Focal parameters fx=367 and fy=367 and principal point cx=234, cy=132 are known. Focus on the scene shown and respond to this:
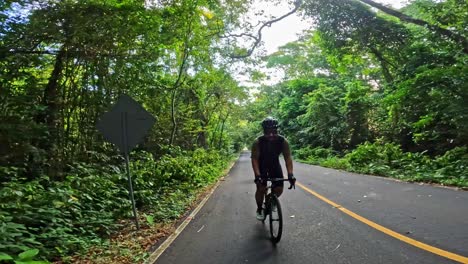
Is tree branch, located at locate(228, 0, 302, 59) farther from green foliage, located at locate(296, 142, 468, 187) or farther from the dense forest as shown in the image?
green foliage, located at locate(296, 142, 468, 187)

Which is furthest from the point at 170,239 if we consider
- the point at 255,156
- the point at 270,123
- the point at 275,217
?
the point at 270,123

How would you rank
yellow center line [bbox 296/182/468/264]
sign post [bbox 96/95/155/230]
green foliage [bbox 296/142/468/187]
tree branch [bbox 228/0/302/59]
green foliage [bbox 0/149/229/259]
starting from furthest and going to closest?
1. tree branch [bbox 228/0/302/59]
2. green foliage [bbox 296/142/468/187]
3. sign post [bbox 96/95/155/230]
4. green foliage [bbox 0/149/229/259]
5. yellow center line [bbox 296/182/468/264]

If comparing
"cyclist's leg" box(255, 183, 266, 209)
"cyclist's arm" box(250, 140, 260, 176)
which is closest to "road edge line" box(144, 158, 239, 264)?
"cyclist's leg" box(255, 183, 266, 209)

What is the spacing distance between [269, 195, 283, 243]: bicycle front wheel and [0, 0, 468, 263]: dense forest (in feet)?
7.01

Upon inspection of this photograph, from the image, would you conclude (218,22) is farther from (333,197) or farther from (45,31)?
(333,197)

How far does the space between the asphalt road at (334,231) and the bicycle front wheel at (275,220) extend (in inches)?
5.4

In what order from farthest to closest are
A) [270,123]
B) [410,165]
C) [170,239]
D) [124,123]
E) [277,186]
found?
[410,165]
[124,123]
[170,239]
[277,186]
[270,123]

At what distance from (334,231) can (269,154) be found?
1.69 m

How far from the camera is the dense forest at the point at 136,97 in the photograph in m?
6.52

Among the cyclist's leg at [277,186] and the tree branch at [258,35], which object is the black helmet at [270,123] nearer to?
the cyclist's leg at [277,186]

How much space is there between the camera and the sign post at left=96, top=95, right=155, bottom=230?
707cm

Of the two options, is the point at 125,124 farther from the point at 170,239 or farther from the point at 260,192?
the point at 260,192

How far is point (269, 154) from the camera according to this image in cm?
635

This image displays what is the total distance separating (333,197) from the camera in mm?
9891
